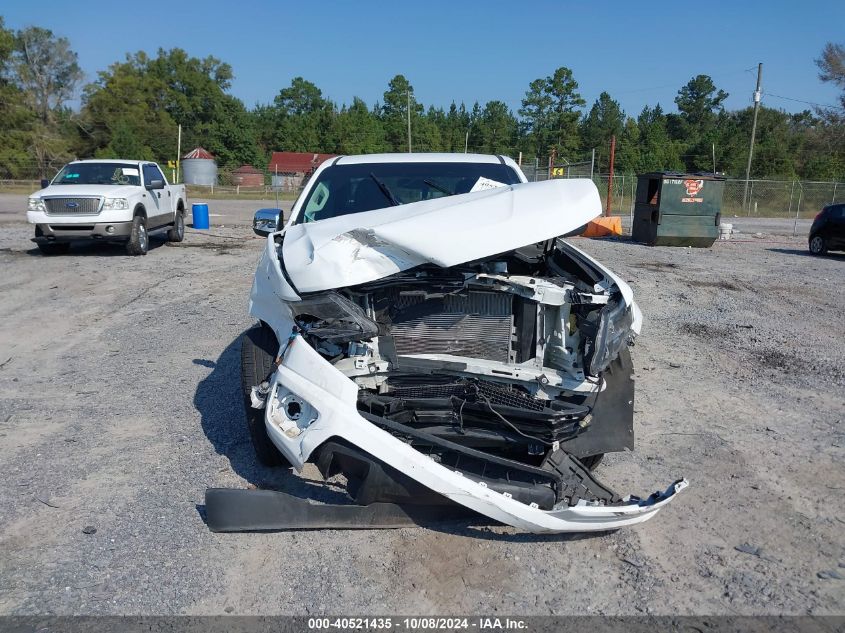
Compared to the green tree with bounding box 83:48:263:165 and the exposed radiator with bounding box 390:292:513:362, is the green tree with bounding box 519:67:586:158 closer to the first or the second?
the green tree with bounding box 83:48:263:165

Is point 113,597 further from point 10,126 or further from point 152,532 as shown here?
point 10,126

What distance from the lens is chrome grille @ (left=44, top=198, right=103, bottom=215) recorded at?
40.5 ft

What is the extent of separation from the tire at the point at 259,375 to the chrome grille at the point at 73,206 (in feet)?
32.6

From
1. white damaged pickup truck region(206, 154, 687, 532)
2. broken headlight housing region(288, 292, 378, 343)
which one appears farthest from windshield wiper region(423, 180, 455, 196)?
broken headlight housing region(288, 292, 378, 343)

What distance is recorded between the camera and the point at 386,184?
5133 millimetres

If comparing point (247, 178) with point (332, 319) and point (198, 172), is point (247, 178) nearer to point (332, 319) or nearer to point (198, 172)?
point (198, 172)

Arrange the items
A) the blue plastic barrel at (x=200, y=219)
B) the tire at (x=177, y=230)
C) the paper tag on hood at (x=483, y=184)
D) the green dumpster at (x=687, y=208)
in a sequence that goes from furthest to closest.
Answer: the blue plastic barrel at (x=200, y=219)
the green dumpster at (x=687, y=208)
the tire at (x=177, y=230)
the paper tag on hood at (x=483, y=184)

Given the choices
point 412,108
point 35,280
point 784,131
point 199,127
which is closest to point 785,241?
point 35,280

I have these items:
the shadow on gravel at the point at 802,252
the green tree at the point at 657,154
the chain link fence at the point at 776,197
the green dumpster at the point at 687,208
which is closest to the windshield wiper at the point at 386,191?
the green dumpster at the point at 687,208

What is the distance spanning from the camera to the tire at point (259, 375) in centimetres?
377

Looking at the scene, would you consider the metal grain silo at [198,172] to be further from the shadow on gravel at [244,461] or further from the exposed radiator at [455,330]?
the exposed radiator at [455,330]

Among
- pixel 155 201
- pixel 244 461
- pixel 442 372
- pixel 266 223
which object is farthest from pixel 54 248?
pixel 442 372

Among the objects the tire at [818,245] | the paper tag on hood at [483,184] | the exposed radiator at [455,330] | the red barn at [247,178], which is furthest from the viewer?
the red barn at [247,178]

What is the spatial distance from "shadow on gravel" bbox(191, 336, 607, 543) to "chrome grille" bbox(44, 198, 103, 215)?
791 centimetres
